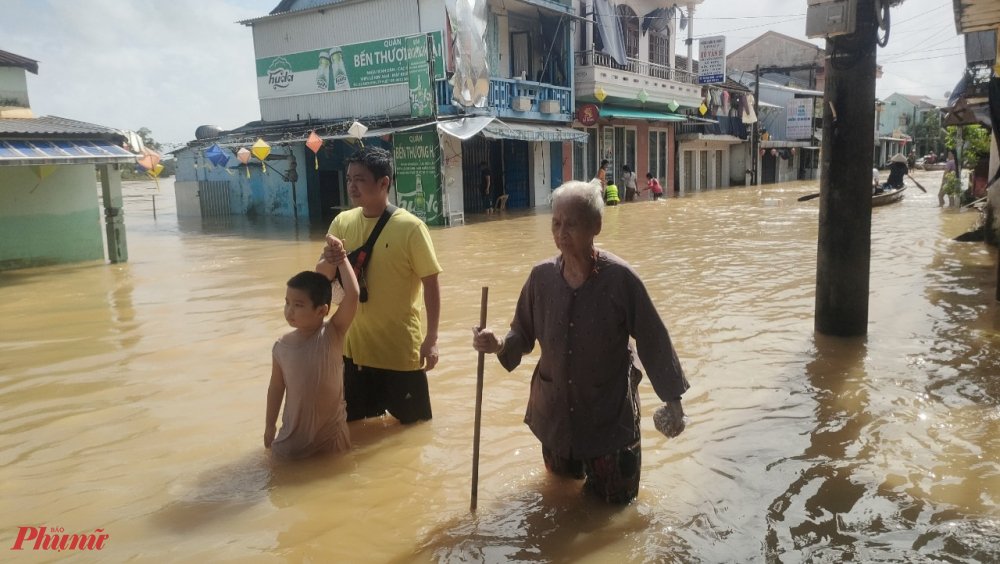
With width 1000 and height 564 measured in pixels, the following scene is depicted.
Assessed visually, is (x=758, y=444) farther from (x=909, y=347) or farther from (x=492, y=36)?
(x=492, y=36)

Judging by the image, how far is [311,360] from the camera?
11.7ft

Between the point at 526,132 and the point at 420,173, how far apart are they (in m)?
2.95

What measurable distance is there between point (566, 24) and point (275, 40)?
27.5 ft

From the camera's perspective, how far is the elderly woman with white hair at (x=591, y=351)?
9.32 ft

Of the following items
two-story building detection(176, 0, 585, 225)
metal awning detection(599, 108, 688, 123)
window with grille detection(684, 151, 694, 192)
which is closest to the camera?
two-story building detection(176, 0, 585, 225)

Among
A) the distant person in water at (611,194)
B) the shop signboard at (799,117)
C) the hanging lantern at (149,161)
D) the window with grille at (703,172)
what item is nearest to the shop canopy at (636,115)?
the distant person in water at (611,194)

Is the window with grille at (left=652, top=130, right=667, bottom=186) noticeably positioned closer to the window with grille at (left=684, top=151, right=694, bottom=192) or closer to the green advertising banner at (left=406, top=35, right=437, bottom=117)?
the window with grille at (left=684, top=151, right=694, bottom=192)

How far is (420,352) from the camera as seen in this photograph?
12.9ft

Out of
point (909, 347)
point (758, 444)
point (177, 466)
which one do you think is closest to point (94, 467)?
point (177, 466)

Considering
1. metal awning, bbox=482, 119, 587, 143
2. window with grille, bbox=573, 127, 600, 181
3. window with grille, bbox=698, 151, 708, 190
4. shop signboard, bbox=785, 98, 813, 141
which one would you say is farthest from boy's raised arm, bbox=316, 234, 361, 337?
shop signboard, bbox=785, 98, 813, 141

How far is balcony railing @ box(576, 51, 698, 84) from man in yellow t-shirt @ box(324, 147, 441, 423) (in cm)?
1975

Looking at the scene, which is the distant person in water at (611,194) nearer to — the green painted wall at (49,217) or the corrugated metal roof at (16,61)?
the green painted wall at (49,217)

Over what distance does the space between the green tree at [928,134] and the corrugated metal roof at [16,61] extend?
6610 cm

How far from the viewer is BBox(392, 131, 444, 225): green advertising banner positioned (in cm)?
1748
